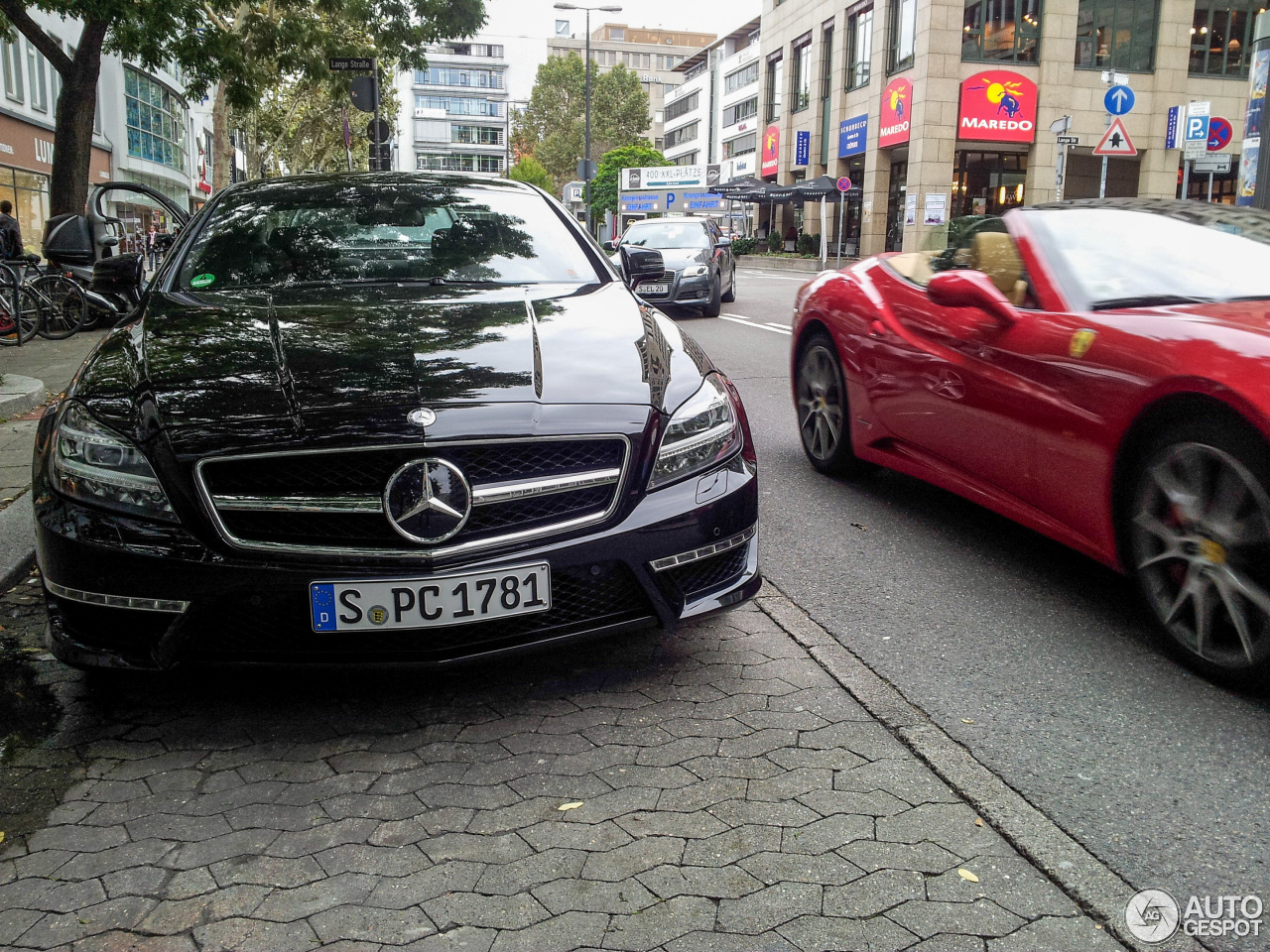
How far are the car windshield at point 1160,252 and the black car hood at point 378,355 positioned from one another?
1459 millimetres

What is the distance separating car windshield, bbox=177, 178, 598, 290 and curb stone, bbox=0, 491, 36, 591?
1.21 metres

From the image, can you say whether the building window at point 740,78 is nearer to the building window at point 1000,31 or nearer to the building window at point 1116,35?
the building window at point 1000,31

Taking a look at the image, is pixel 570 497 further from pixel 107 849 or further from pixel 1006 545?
pixel 1006 545

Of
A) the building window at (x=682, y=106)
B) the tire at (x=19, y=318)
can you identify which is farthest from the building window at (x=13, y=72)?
the building window at (x=682, y=106)

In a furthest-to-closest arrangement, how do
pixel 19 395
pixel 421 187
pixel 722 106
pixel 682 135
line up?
1. pixel 682 135
2. pixel 722 106
3. pixel 19 395
4. pixel 421 187

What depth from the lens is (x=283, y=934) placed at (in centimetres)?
209

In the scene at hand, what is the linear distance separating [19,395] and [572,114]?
98.2m

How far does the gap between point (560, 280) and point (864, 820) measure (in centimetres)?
244

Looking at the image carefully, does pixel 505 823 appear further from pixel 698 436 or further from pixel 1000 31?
pixel 1000 31

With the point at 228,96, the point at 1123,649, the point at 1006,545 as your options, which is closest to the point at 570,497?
the point at 1123,649

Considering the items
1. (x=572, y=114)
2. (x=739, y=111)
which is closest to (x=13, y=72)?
(x=739, y=111)

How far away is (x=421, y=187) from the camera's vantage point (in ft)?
15.3

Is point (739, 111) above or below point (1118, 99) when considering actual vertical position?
above

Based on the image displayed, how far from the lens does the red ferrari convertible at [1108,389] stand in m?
3.05
